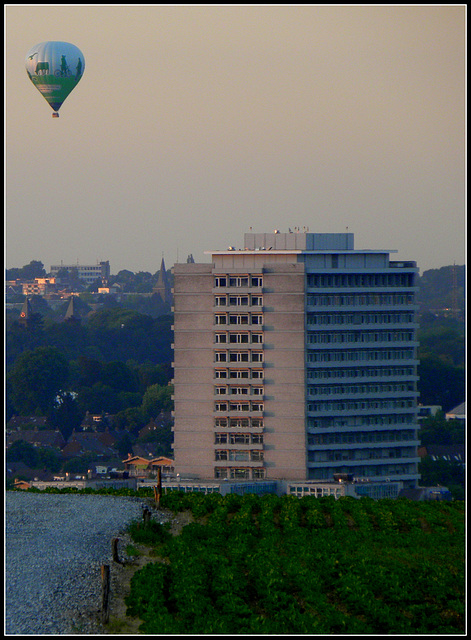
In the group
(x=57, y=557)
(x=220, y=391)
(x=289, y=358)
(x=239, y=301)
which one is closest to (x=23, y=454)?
(x=220, y=391)

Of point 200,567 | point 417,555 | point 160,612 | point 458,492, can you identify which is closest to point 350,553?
point 417,555

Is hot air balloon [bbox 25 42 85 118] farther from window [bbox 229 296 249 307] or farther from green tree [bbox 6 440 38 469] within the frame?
green tree [bbox 6 440 38 469]

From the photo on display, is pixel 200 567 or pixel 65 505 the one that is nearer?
pixel 200 567

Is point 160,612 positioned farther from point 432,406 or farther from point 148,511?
point 432,406

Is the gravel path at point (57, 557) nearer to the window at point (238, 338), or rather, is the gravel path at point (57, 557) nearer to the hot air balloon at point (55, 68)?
the window at point (238, 338)

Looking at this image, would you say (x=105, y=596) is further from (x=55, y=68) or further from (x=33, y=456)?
(x=33, y=456)

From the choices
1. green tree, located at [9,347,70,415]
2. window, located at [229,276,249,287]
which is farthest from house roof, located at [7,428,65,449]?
window, located at [229,276,249,287]
